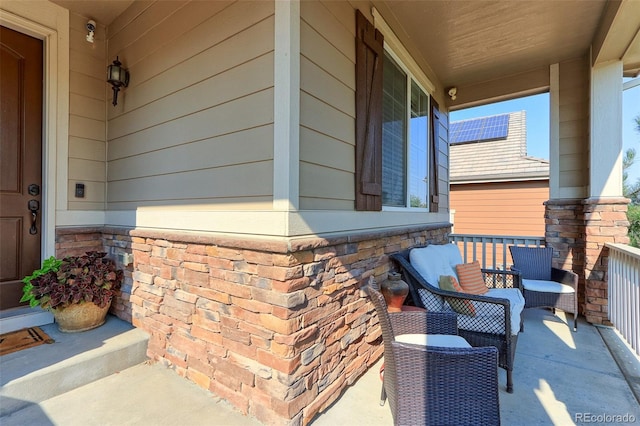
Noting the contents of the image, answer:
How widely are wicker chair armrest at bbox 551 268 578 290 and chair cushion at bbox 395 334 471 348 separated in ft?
7.71

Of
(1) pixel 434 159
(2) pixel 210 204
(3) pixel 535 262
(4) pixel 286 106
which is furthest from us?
(1) pixel 434 159

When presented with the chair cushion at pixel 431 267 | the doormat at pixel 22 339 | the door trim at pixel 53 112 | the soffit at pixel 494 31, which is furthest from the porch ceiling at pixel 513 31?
the doormat at pixel 22 339

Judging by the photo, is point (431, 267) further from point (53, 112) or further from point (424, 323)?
point (53, 112)

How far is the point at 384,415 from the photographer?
75.6 inches

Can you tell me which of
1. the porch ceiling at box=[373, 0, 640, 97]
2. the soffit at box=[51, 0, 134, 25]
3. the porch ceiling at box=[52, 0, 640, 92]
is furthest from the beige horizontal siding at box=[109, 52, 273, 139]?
the porch ceiling at box=[373, 0, 640, 97]

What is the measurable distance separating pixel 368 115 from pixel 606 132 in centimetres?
296

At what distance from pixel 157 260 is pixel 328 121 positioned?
5.84 feet

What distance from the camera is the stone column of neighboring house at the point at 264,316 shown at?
1.78m

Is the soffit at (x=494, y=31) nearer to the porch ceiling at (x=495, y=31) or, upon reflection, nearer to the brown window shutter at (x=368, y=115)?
the porch ceiling at (x=495, y=31)

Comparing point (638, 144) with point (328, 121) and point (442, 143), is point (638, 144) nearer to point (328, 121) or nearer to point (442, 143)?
point (442, 143)

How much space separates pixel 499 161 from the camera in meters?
8.78

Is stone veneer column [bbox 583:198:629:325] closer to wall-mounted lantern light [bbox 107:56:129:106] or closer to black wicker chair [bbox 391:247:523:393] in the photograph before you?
black wicker chair [bbox 391:247:523:393]

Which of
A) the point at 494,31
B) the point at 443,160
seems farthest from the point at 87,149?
the point at 443,160

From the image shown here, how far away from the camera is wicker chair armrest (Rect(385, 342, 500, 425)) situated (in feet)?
4.63
